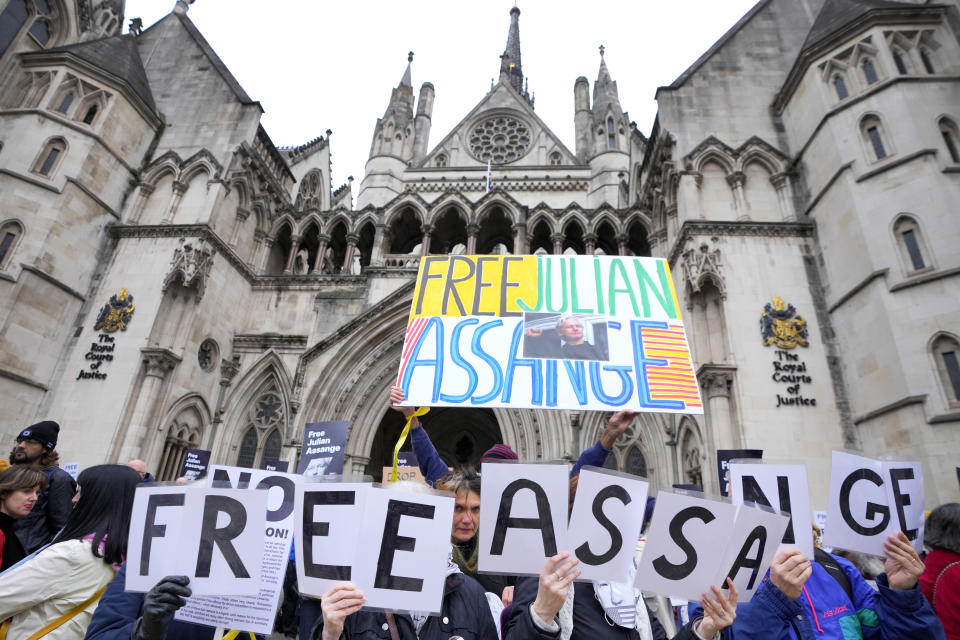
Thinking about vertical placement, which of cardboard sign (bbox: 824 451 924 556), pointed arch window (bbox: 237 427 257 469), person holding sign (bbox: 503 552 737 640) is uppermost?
pointed arch window (bbox: 237 427 257 469)

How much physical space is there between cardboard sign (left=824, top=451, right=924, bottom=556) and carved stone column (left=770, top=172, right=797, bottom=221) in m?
11.1

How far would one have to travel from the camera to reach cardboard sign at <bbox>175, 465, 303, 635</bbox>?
253cm

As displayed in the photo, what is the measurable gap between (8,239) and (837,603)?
16816mm

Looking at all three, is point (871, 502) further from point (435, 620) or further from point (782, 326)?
point (782, 326)

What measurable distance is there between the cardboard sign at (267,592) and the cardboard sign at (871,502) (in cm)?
303

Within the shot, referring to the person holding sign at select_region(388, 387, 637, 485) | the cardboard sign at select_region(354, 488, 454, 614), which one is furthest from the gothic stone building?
the cardboard sign at select_region(354, 488, 454, 614)

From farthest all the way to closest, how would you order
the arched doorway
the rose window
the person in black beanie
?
1. the rose window
2. the arched doorway
3. the person in black beanie

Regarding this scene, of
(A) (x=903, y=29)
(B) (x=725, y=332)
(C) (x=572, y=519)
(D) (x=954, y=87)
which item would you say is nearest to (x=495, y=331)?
(C) (x=572, y=519)

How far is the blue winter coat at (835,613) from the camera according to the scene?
2299 millimetres

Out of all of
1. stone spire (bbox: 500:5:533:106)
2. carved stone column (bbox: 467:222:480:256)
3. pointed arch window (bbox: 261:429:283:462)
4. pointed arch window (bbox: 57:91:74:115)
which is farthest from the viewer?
stone spire (bbox: 500:5:533:106)

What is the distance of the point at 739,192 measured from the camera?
41.7ft

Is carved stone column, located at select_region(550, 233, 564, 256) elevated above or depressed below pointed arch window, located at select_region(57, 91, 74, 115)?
below

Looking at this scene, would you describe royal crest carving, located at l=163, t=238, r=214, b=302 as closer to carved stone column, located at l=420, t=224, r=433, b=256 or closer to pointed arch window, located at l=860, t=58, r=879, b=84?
carved stone column, located at l=420, t=224, r=433, b=256

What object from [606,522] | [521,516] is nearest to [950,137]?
[606,522]
